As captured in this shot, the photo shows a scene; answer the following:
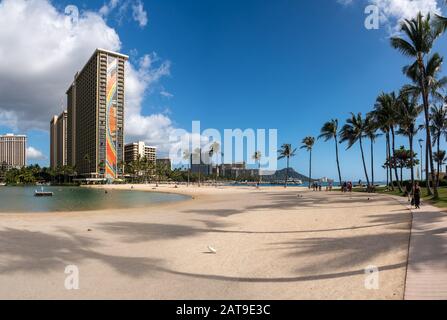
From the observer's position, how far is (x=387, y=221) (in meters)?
13.9

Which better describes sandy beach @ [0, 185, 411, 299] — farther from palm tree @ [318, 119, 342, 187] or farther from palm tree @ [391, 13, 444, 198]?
palm tree @ [318, 119, 342, 187]

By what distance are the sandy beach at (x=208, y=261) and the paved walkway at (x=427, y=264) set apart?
22 cm

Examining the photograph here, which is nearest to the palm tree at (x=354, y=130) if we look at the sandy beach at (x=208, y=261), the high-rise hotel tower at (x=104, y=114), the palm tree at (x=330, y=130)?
the palm tree at (x=330, y=130)

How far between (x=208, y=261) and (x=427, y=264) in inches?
203

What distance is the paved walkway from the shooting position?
527cm

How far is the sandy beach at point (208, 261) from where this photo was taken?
5766mm

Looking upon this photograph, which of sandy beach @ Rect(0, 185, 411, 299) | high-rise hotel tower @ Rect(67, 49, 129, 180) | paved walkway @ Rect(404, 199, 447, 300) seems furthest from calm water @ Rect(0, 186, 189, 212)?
high-rise hotel tower @ Rect(67, 49, 129, 180)

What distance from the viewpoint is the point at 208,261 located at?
8.08 m

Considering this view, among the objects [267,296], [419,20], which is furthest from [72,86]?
[267,296]

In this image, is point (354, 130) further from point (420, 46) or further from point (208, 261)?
point (208, 261)

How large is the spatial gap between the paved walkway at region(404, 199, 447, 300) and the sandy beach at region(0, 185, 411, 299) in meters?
0.22

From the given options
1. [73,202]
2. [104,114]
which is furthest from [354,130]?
[104,114]
